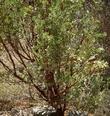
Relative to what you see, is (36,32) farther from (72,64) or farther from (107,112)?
(107,112)

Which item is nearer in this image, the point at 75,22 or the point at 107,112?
the point at 75,22

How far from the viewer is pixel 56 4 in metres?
6.39

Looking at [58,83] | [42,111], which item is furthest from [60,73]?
[42,111]

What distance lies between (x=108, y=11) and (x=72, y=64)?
13.3ft

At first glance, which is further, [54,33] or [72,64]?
[72,64]

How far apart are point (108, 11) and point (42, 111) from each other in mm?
3687

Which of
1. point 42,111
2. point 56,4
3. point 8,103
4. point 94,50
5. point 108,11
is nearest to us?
point 56,4

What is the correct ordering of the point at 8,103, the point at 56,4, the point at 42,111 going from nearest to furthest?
the point at 56,4 < the point at 42,111 < the point at 8,103

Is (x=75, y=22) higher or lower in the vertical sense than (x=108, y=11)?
lower

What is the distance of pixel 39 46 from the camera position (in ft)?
21.2

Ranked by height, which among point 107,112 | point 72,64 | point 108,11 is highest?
point 108,11

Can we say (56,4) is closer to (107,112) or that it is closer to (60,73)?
(60,73)

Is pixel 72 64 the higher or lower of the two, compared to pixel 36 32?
lower

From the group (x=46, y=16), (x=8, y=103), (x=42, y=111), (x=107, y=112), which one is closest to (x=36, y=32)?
(x=46, y=16)
